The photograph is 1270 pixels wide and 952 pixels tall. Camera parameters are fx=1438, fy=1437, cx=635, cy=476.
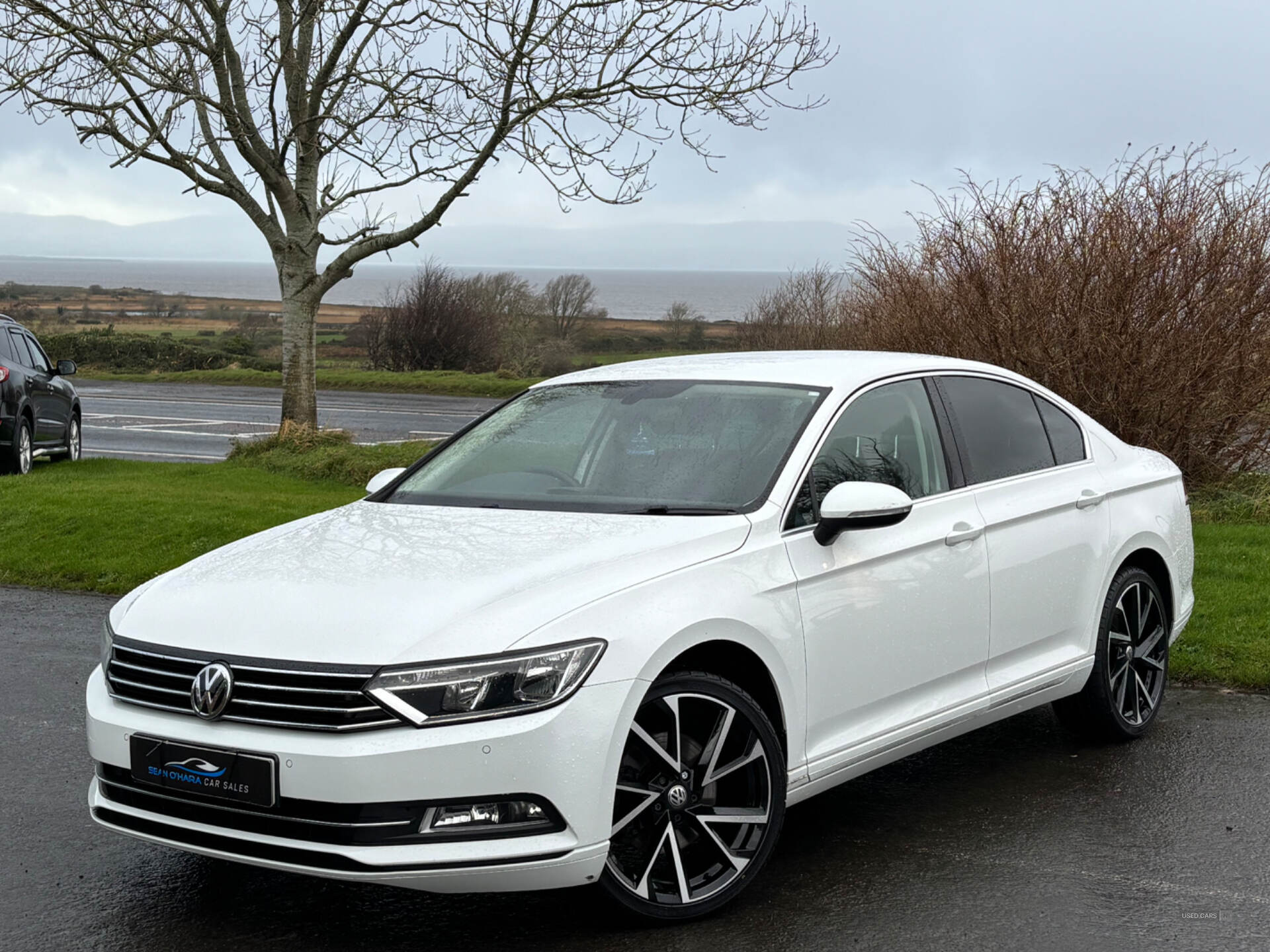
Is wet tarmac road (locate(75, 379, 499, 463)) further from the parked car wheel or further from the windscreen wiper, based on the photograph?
the windscreen wiper

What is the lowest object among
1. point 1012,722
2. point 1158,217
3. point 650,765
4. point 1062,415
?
point 1012,722

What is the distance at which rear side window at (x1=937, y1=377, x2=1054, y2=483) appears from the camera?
5531mm

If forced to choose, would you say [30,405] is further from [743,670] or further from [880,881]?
[880,881]

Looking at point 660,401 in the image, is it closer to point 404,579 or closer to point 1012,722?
point 404,579

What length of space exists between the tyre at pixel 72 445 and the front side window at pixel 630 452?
1408 cm

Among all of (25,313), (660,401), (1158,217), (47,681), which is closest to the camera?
(660,401)

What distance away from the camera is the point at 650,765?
405 centimetres

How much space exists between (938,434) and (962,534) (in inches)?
18.8

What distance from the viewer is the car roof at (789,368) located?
17.2 feet

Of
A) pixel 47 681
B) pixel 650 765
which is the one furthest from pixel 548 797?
pixel 47 681

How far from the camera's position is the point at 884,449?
203 inches

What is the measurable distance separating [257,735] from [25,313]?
81029mm

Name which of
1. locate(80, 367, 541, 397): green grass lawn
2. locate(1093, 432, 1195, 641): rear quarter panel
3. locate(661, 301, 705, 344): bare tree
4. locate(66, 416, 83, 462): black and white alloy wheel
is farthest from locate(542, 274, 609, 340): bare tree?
locate(1093, 432, 1195, 641): rear quarter panel

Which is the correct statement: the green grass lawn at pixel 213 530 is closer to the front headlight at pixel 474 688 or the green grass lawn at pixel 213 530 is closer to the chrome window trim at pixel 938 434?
the chrome window trim at pixel 938 434
